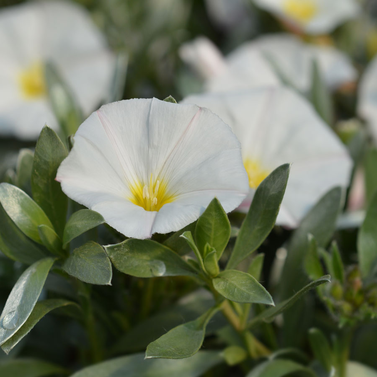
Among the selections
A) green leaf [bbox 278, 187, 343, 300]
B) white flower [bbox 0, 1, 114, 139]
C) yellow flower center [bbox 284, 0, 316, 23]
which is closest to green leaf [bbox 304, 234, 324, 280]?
green leaf [bbox 278, 187, 343, 300]

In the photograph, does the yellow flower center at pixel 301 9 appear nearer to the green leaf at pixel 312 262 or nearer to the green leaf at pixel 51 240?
the green leaf at pixel 312 262

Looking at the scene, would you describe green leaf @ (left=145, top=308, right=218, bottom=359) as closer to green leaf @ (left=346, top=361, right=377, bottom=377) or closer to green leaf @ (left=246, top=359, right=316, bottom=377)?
green leaf @ (left=246, top=359, right=316, bottom=377)

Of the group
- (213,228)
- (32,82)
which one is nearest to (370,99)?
(213,228)

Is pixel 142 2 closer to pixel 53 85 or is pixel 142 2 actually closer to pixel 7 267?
pixel 53 85

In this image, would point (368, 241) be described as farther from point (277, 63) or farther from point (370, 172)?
point (277, 63)

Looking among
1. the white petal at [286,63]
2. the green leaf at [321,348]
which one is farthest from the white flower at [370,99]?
the green leaf at [321,348]

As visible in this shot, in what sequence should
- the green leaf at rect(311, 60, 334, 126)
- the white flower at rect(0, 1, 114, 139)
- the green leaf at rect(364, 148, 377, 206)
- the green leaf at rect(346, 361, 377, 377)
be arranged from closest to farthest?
the green leaf at rect(346, 361, 377, 377) → the green leaf at rect(364, 148, 377, 206) → the green leaf at rect(311, 60, 334, 126) → the white flower at rect(0, 1, 114, 139)
